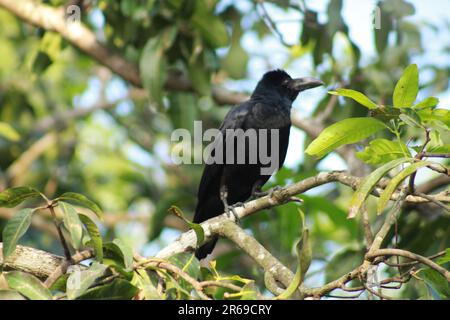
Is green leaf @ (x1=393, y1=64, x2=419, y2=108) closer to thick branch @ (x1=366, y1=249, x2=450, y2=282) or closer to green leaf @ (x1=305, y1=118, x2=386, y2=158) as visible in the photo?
green leaf @ (x1=305, y1=118, x2=386, y2=158)

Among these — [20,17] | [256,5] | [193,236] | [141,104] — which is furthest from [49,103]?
[193,236]

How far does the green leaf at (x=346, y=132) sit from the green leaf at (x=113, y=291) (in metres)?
0.96

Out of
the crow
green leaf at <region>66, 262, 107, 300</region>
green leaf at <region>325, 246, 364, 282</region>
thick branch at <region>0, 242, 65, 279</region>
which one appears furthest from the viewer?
the crow

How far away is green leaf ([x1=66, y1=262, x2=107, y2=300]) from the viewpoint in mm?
2316

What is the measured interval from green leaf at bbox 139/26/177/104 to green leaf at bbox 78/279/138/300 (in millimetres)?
3143

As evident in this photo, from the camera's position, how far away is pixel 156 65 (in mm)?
5352

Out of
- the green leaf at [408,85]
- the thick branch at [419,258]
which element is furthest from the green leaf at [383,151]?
the thick branch at [419,258]

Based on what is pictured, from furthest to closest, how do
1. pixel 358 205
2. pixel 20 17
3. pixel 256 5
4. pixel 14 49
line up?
pixel 14 49, pixel 20 17, pixel 256 5, pixel 358 205

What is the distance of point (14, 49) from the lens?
345 inches

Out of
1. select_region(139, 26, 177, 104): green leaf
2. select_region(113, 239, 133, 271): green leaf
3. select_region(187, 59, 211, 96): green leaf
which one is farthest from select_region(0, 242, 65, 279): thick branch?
select_region(187, 59, 211, 96): green leaf

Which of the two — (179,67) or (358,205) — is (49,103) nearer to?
(179,67)

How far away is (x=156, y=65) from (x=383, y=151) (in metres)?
2.78

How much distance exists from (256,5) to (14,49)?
168 inches

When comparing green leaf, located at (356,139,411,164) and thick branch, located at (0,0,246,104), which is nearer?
green leaf, located at (356,139,411,164)
